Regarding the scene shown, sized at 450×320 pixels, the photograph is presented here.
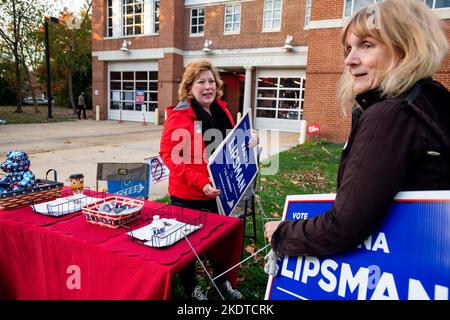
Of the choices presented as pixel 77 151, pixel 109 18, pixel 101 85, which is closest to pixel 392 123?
pixel 77 151

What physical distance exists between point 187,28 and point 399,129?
19932mm

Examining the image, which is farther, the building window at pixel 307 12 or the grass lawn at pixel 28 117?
the grass lawn at pixel 28 117

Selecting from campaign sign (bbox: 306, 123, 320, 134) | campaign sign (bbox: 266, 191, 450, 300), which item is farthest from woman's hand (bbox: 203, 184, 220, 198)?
campaign sign (bbox: 306, 123, 320, 134)

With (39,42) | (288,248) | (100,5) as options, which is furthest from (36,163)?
(39,42)

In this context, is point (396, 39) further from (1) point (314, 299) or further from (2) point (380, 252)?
(1) point (314, 299)

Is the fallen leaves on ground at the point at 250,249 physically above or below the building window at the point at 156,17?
below

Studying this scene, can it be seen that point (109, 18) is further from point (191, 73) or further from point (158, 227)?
point (158, 227)

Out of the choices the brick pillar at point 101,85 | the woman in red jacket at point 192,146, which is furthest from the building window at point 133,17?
the woman in red jacket at point 192,146

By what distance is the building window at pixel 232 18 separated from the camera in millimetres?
17391

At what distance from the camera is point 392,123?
1002mm

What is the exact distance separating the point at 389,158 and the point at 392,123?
0.38 feet

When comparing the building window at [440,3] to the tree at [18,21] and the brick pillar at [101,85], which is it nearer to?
the brick pillar at [101,85]

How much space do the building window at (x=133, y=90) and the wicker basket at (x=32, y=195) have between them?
18281 millimetres

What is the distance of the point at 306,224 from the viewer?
4.21ft
